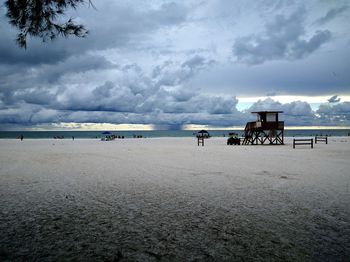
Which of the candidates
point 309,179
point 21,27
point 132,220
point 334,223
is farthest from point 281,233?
point 21,27

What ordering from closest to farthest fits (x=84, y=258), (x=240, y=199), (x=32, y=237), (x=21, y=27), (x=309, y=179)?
(x=84, y=258) → (x=32, y=237) → (x=21, y=27) → (x=240, y=199) → (x=309, y=179)

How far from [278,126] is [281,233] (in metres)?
34.3

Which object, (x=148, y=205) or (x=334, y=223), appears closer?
(x=334, y=223)

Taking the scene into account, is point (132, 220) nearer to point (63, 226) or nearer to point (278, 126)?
point (63, 226)

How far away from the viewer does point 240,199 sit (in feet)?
25.7

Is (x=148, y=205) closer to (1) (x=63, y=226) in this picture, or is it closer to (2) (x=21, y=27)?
(1) (x=63, y=226)

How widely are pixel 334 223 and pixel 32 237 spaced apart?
616 cm

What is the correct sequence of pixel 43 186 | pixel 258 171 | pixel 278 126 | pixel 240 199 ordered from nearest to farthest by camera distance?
pixel 240 199 → pixel 43 186 → pixel 258 171 → pixel 278 126

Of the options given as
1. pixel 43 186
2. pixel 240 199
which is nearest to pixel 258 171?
pixel 240 199

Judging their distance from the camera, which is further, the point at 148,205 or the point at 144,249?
the point at 148,205

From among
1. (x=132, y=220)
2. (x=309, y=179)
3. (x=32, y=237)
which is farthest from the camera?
(x=309, y=179)

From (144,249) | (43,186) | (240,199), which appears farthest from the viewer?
(43,186)

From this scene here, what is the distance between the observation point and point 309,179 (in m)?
11.1

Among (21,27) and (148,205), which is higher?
(21,27)
